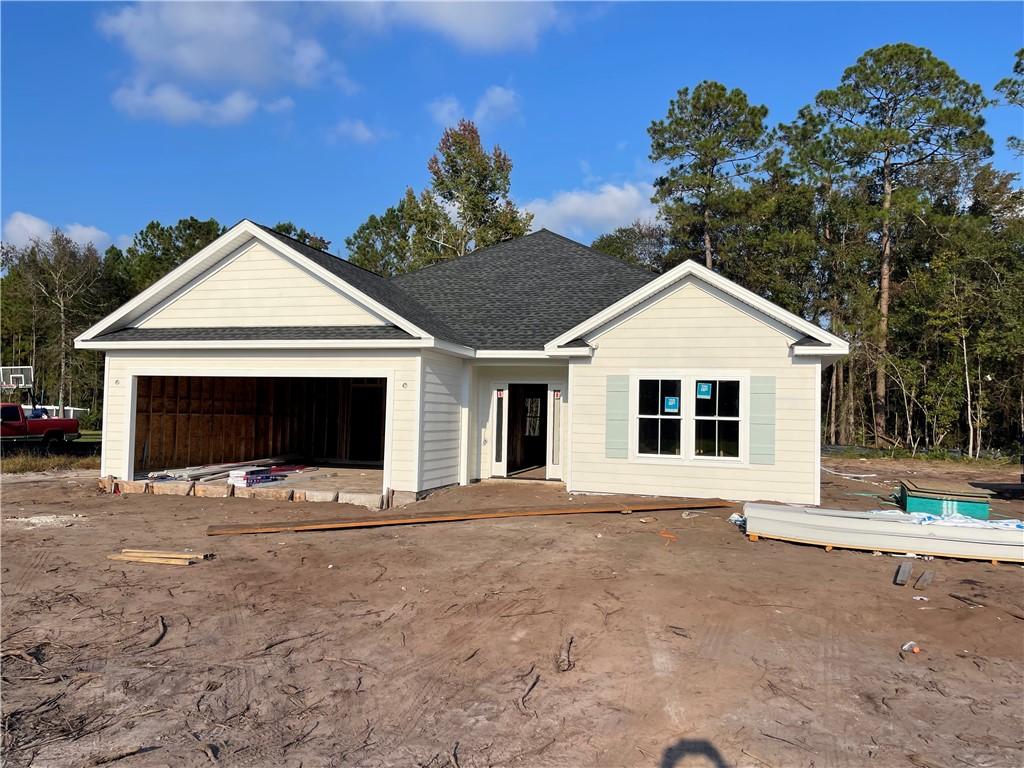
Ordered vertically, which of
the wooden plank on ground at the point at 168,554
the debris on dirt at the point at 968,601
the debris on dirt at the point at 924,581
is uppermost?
the debris on dirt at the point at 924,581

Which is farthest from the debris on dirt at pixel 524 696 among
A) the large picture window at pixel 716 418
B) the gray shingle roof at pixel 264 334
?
the gray shingle roof at pixel 264 334

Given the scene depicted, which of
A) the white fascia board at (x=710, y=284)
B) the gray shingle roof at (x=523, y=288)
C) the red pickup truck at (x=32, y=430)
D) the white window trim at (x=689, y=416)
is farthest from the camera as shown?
the red pickup truck at (x=32, y=430)

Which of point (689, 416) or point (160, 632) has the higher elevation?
point (689, 416)

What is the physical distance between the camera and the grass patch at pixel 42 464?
16.6 metres

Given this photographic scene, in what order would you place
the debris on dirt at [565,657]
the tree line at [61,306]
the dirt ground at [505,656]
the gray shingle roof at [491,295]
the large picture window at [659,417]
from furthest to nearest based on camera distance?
the tree line at [61,306]
the gray shingle roof at [491,295]
the large picture window at [659,417]
the debris on dirt at [565,657]
the dirt ground at [505,656]

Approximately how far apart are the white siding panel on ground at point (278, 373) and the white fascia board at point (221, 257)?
0.60 meters

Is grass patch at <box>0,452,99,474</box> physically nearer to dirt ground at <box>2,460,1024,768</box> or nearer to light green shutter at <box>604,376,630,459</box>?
dirt ground at <box>2,460,1024,768</box>

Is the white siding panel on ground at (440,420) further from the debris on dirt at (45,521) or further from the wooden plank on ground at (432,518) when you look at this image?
the debris on dirt at (45,521)

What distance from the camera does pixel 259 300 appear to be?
13.3 m

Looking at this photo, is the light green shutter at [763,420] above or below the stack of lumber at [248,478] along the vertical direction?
above

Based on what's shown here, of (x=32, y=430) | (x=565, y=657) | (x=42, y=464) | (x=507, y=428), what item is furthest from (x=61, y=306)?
(x=565, y=657)

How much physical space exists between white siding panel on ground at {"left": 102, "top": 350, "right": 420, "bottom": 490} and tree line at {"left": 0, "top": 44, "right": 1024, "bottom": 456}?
67.0 ft

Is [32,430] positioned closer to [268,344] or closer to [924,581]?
[268,344]

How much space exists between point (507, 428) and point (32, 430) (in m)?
17.1
